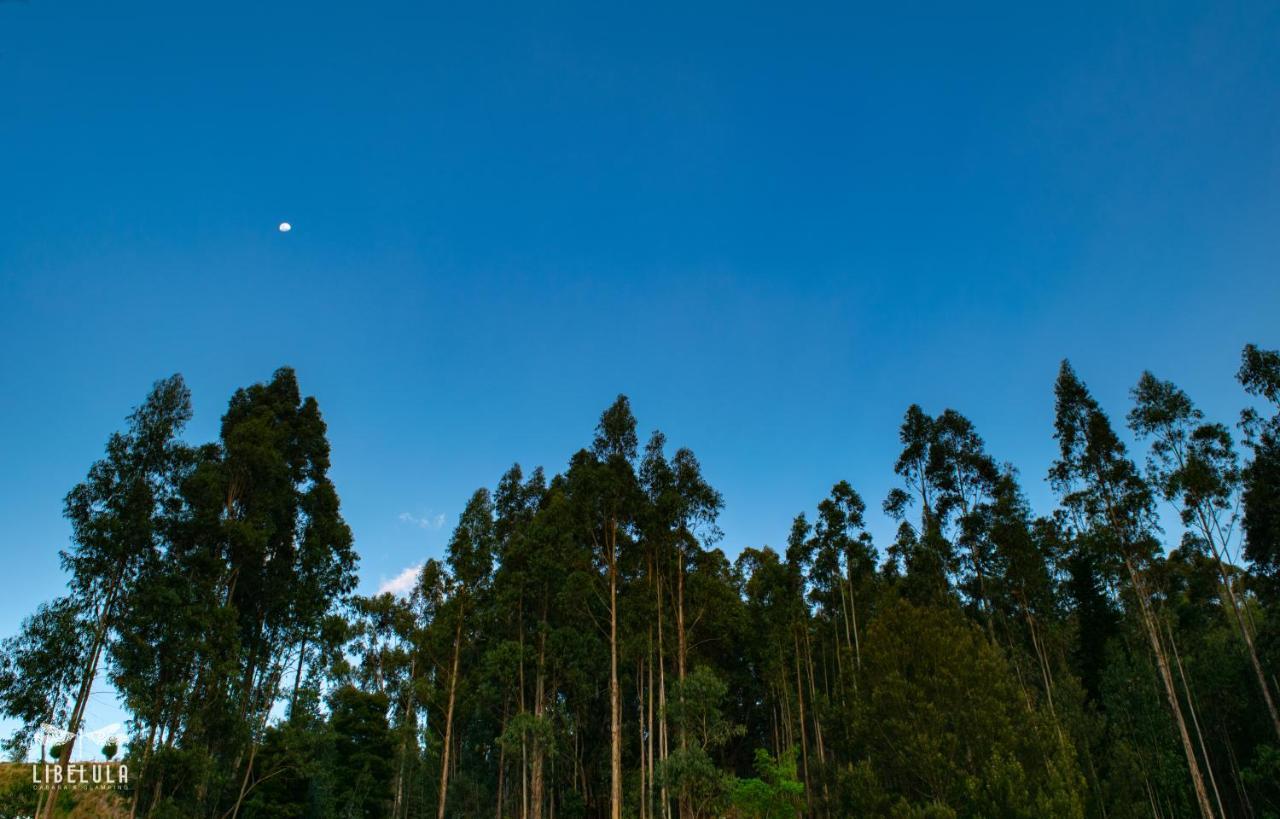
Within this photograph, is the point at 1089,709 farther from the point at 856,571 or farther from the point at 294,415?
the point at 294,415

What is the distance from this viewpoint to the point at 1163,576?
2372 centimetres

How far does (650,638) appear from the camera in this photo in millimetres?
25656

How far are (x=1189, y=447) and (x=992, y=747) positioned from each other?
14423 mm

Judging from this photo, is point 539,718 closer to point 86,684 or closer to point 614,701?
point 614,701

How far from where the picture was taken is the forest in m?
18.2

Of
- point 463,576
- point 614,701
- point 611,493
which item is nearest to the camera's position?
point 614,701

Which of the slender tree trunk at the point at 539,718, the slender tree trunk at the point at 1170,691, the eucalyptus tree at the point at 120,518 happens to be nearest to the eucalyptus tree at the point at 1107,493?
the slender tree trunk at the point at 1170,691

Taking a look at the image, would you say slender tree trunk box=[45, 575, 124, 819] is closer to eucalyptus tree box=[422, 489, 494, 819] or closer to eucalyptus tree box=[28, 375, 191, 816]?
eucalyptus tree box=[28, 375, 191, 816]

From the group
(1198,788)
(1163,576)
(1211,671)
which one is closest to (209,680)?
(1198,788)

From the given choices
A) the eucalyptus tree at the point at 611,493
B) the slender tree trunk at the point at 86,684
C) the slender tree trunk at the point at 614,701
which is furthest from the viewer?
the eucalyptus tree at the point at 611,493

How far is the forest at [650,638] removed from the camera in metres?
18.2

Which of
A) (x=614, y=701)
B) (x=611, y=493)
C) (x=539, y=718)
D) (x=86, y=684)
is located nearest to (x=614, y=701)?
(x=614, y=701)

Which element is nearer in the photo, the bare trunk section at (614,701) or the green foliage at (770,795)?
the bare trunk section at (614,701)

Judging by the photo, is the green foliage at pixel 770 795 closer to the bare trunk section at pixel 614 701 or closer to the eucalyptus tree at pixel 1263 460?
the bare trunk section at pixel 614 701
